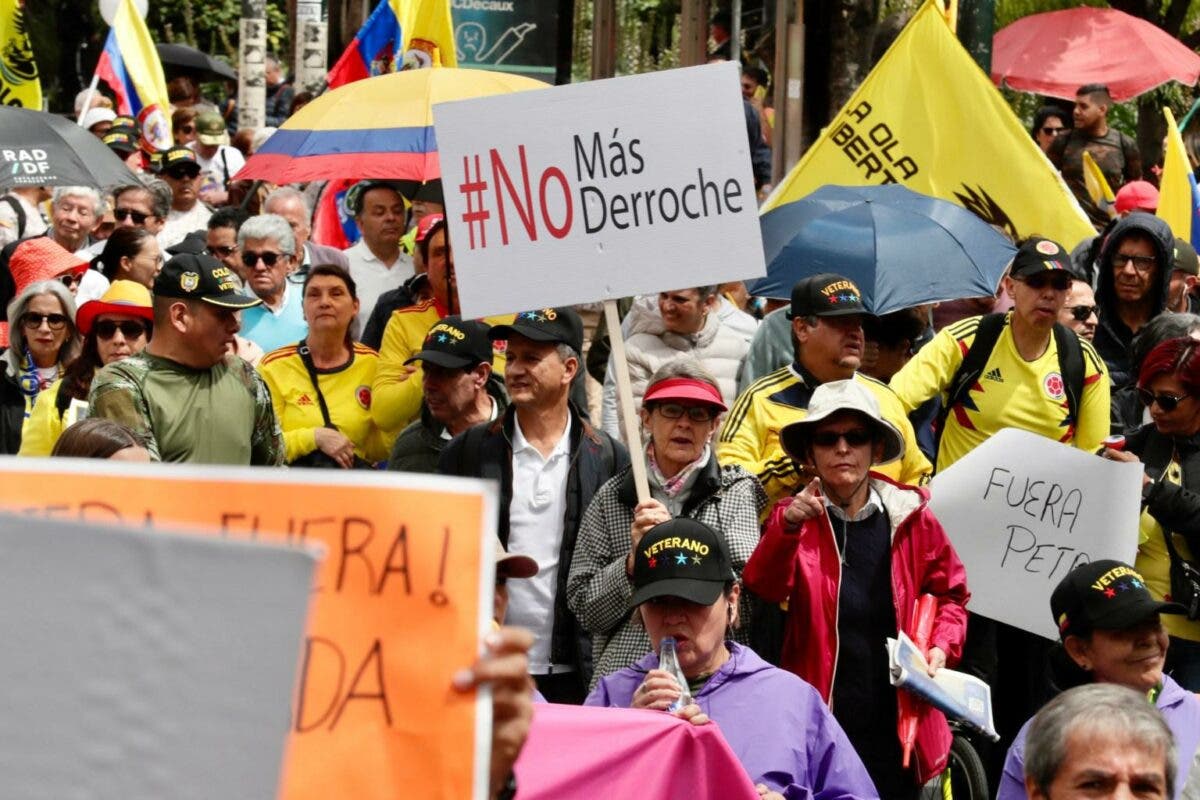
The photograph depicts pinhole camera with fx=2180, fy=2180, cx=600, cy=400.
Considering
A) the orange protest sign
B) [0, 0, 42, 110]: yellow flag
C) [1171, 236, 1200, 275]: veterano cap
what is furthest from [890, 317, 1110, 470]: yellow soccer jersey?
[0, 0, 42, 110]: yellow flag

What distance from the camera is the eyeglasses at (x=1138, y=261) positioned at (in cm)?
923

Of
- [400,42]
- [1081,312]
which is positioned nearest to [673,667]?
[1081,312]

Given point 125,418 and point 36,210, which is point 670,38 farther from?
point 125,418

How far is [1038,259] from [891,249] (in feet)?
3.27

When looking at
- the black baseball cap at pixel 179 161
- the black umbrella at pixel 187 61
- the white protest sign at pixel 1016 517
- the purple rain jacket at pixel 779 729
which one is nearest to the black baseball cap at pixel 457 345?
the white protest sign at pixel 1016 517

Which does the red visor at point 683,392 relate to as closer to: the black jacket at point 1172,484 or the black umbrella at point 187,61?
the black jacket at point 1172,484

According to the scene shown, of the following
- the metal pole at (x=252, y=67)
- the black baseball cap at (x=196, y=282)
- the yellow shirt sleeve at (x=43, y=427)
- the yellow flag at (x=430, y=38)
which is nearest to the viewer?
the black baseball cap at (x=196, y=282)

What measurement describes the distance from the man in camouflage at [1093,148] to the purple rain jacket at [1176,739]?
8.07 metres

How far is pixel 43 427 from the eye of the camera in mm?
7273

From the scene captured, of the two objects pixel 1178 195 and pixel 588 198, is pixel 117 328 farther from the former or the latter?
pixel 1178 195

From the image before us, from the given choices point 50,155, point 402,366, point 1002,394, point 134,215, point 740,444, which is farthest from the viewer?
point 134,215

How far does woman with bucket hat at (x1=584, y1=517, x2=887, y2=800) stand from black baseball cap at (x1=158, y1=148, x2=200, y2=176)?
7.72m

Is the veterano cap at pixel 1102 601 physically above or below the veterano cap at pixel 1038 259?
below

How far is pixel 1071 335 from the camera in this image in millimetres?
8086
